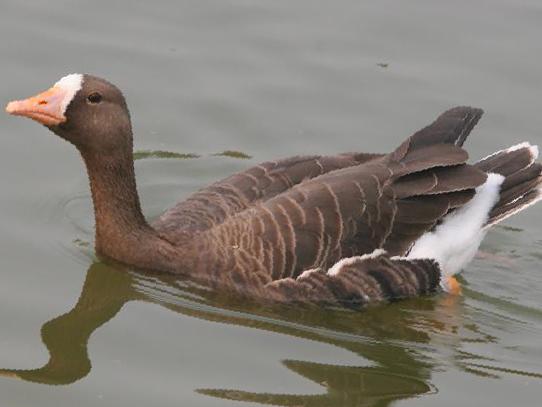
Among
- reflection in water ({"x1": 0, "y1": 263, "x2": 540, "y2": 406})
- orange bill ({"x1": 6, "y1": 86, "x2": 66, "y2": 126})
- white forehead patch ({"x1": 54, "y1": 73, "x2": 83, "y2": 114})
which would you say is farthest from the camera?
white forehead patch ({"x1": 54, "y1": 73, "x2": 83, "y2": 114})

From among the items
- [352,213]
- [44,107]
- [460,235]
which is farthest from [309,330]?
[44,107]

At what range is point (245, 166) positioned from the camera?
39.3 ft

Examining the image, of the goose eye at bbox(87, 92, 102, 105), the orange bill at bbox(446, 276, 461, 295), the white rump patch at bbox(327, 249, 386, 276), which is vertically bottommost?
the orange bill at bbox(446, 276, 461, 295)

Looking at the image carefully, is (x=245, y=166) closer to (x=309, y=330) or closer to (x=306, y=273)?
(x=306, y=273)

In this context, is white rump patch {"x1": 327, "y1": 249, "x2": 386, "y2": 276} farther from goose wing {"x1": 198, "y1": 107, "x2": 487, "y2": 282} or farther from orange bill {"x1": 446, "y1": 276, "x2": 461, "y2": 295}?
orange bill {"x1": 446, "y1": 276, "x2": 461, "y2": 295}

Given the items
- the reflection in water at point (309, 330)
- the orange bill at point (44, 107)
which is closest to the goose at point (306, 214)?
the orange bill at point (44, 107)

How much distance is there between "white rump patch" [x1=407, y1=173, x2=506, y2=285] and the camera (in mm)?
10414

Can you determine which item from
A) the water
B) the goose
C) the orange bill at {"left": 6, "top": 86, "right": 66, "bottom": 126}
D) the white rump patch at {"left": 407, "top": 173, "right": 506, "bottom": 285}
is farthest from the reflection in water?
the orange bill at {"left": 6, "top": 86, "right": 66, "bottom": 126}

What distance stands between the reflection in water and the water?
0.02 metres

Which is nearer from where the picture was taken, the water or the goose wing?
the water

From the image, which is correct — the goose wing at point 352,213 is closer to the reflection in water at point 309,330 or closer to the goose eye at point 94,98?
the reflection in water at point 309,330

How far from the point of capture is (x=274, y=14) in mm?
14281

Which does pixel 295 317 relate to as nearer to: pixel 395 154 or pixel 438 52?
pixel 395 154

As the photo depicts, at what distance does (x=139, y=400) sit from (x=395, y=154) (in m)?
3.15
